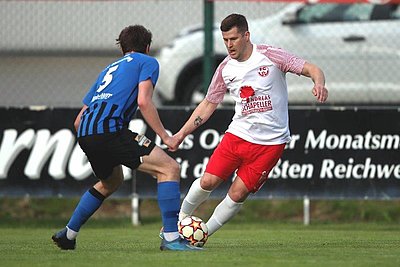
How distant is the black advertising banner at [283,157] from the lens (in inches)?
560

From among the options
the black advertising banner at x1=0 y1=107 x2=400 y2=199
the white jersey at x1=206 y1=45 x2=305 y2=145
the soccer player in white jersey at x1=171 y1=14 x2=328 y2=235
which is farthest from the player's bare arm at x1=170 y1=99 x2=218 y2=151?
the black advertising banner at x1=0 y1=107 x2=400 y2=199

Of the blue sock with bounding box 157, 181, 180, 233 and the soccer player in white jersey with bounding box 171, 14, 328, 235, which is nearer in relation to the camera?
the blue sock with bounding box 157, 181, 180, 233

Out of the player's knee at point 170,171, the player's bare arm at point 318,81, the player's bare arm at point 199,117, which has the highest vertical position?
the player's bare arm at point 318,81

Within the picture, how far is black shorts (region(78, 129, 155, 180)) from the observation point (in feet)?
30.7

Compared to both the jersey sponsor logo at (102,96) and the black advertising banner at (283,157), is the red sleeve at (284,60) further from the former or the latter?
the black advertising banner at (283,157)

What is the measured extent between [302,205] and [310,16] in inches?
105

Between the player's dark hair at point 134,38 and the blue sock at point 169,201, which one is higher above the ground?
the player's dark hair at point 134,38

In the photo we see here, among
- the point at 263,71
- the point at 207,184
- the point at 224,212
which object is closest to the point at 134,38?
the point at 263,71

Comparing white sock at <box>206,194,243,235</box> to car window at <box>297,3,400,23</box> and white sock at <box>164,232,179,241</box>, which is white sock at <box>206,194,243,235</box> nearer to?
white sock at <box>164,232,179,241</box>

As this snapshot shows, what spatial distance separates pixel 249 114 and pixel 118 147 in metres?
1.46

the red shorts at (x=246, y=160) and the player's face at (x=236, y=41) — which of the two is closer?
the player's face at (x=236, y=41)

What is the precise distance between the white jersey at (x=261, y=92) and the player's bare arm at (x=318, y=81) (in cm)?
22

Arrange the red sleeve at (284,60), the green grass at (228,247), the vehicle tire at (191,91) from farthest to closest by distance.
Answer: the vehicle tire at (191,91) < the red sleeve at (284,60) < the green grass at (228,247)

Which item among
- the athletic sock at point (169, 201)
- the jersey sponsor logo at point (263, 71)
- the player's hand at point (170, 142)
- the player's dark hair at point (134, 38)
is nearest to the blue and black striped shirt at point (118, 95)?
the player's dark hair at point (134, 38)
